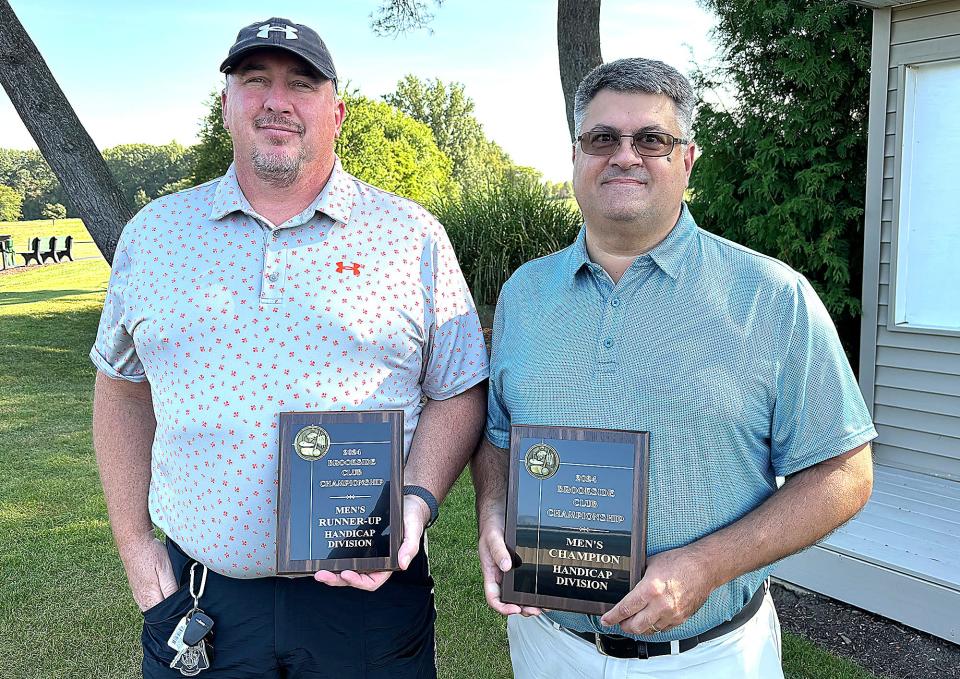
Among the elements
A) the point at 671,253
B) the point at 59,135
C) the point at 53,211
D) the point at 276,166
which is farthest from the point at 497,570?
the point at 53,211

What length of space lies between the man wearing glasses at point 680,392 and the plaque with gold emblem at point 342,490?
9.7 inches

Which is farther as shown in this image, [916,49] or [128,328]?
[916,49]

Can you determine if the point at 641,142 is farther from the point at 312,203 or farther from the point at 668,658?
the point at 668,658

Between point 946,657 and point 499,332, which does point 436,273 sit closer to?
point 499,332

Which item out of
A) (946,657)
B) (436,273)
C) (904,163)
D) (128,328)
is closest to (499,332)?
(436,273)

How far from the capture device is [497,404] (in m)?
2.06

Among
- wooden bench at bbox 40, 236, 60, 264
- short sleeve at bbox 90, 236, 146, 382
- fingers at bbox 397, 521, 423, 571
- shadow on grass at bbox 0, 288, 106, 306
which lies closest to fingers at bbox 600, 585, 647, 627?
fingers at bbox 397, 521, 423, 571

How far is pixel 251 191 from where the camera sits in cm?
206

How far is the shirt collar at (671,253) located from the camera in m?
1.87

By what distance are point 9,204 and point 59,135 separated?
46.9m

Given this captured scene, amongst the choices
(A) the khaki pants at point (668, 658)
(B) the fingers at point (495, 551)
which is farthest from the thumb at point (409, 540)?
(A) the khaki pants at point (668, 658)

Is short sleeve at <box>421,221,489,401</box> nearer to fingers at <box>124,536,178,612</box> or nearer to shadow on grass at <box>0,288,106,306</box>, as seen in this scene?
fingers at <box>124,536,178,612</box>

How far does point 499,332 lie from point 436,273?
0.71ft

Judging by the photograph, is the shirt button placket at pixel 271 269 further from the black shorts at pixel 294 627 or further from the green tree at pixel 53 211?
the green tree at pixel 53 211
